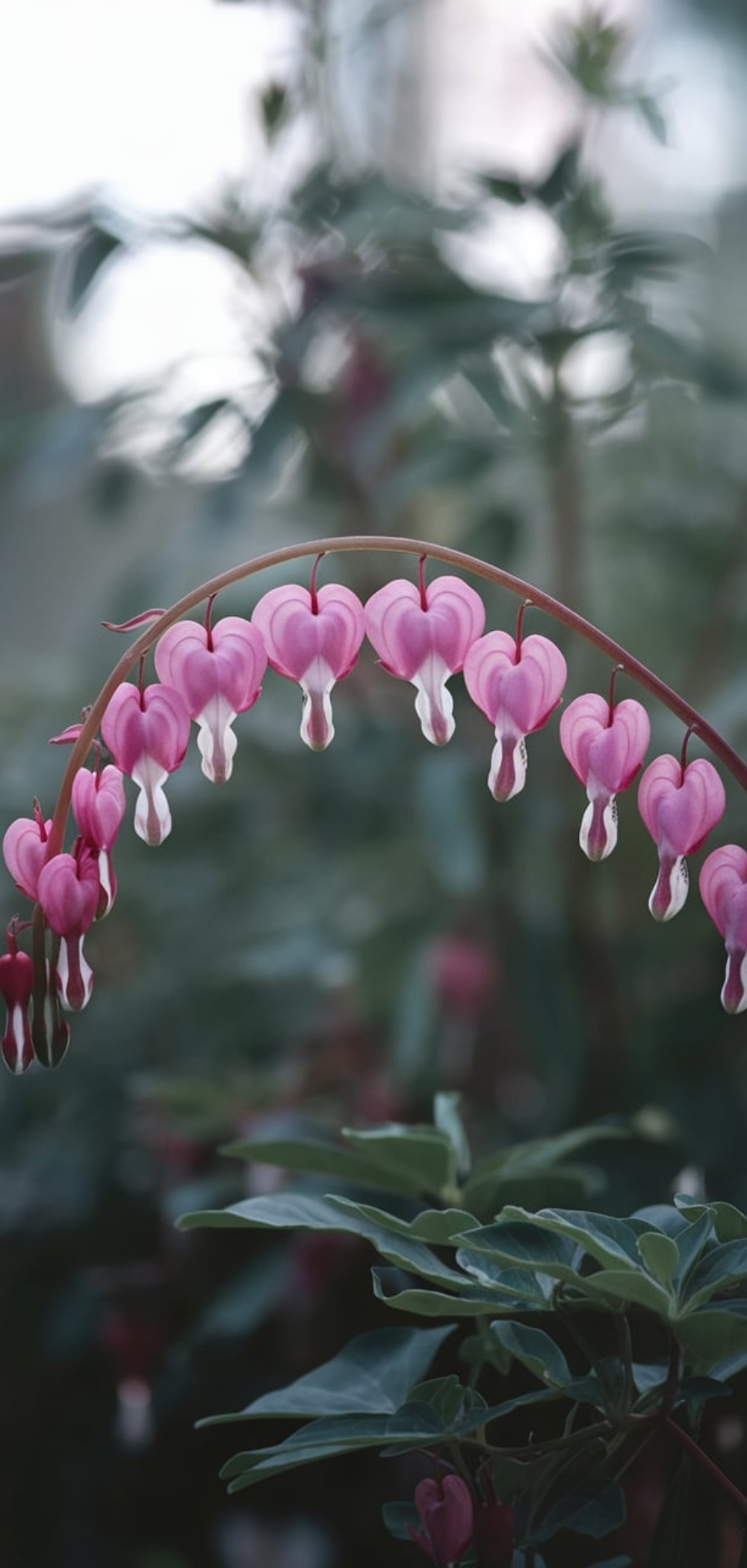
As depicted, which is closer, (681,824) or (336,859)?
(681,824)

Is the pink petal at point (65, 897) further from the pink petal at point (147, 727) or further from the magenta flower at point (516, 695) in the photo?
the magenta flower at point (516, 695)

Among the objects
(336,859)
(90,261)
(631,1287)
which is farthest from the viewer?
(336,859)

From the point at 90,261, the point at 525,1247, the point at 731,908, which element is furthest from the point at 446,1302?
the point at 90,261

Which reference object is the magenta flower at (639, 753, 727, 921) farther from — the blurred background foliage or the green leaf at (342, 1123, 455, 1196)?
the blurred background foliage

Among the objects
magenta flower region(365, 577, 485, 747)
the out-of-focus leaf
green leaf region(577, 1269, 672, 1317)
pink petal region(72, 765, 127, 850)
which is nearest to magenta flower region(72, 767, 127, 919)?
pink petal region(72, 765, 127, 850)

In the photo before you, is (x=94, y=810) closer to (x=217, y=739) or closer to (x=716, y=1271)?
(x=217, y=739)

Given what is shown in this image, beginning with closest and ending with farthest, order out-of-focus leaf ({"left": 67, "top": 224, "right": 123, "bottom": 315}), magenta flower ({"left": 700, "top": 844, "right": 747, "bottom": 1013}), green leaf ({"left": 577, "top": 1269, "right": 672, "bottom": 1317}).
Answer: green leaf ({"left": 577, "top": 1269, "right": 672, "bottom": 1317}), magenta flower ({"left": 700, "top": 844, "right": 747, "bottom": 1013}), out-of-focus leaf ({"left": 67, "top": 224, "right": 123, "bottom": 315})

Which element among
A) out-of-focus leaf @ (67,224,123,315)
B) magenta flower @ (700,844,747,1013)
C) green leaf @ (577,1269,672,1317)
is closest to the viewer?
green leaf @ (577,1269,672,1317)

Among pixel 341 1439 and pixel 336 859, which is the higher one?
pixel 341 1439
